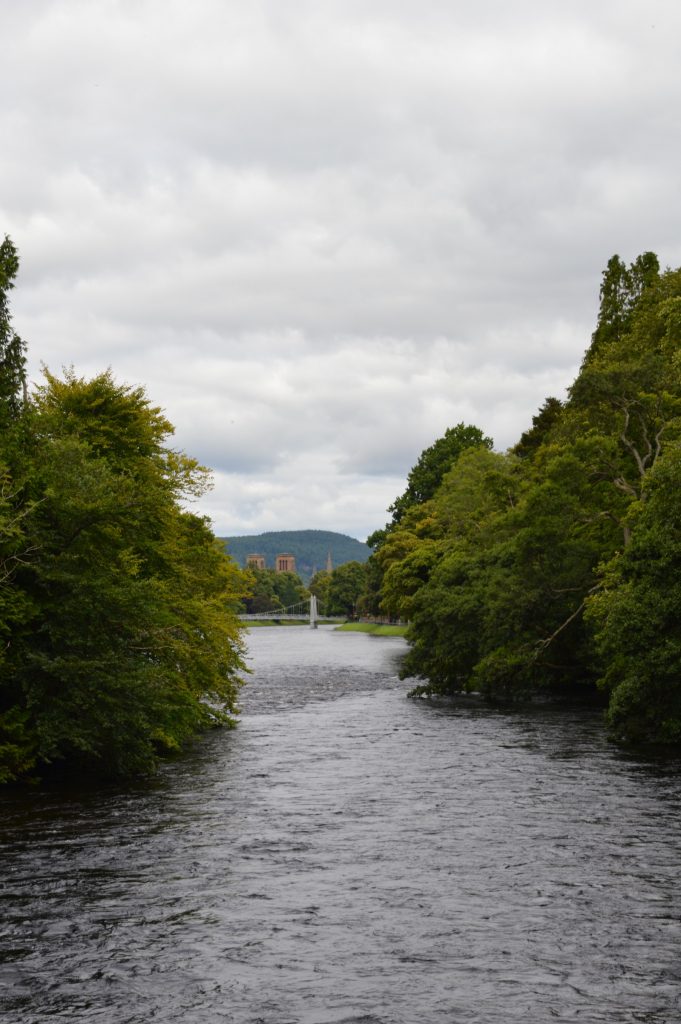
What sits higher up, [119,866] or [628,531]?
[628,531]

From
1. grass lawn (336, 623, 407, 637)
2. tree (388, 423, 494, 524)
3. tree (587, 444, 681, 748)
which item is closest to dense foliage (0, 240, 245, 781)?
tree (587, 444, 681, 748)

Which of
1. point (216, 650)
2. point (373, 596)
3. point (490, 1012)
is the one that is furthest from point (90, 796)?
point (373, 596)

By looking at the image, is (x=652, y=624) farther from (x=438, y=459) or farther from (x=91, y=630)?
(x=438, y=459)

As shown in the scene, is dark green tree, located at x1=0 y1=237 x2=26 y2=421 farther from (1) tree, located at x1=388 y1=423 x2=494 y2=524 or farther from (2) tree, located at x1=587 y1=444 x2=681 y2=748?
(1) tree, located at x1=388 y1=423 x2=494 y2=524

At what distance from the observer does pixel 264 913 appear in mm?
16688

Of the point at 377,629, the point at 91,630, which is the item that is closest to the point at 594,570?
Result: the point at 91,630

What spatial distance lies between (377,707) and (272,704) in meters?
6.19

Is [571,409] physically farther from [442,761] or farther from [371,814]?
[371,814]

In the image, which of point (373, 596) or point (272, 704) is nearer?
point (272, 704)

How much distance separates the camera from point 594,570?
147ft

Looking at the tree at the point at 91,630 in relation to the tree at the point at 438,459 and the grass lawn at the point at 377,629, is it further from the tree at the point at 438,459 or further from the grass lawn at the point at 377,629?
the grass lawn at the point at 377,629

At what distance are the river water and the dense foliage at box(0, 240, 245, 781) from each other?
156cm

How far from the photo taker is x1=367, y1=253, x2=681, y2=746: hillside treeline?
109 ft

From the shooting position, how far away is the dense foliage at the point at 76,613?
85.2 ft
